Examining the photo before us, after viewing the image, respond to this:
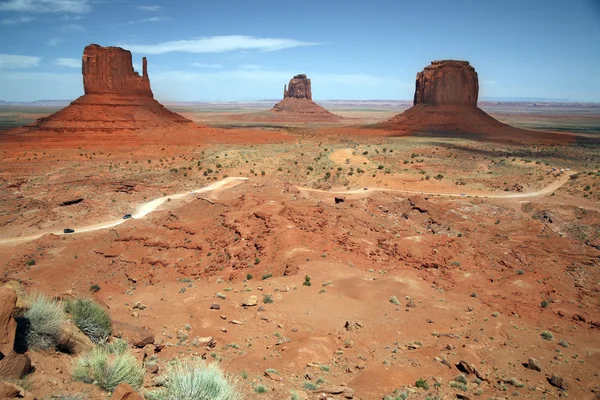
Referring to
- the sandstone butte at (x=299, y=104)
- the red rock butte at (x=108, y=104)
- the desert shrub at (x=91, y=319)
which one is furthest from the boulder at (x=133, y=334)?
the sandstone butte at (x=299, y=104)

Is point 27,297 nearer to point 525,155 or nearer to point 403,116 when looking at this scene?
point 525,155

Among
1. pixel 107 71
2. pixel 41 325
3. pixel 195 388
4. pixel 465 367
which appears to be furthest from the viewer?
pixel 107 71

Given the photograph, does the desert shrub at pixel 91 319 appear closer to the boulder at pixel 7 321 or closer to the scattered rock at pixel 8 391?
the boulder at pixel 7 321

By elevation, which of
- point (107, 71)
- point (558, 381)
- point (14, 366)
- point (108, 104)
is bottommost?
point (558, 381)

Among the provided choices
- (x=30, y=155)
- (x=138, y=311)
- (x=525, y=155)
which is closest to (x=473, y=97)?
(x=525, y=155)

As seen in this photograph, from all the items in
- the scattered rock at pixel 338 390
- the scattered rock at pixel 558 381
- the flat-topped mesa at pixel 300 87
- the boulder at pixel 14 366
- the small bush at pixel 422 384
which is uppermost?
the flat-topped mesa at pixel 300 87

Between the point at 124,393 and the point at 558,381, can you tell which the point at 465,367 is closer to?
the point at 558,381

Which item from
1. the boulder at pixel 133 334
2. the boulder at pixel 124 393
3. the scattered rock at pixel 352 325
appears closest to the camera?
the boulder at pixel 124 393

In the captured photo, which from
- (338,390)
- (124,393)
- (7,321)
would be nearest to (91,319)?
(7,321)
